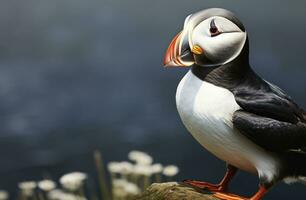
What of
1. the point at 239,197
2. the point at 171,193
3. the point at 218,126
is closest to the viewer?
the point at 218,126

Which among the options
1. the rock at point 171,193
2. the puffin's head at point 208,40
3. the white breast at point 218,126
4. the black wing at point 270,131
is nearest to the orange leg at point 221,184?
the rock at point 171,193

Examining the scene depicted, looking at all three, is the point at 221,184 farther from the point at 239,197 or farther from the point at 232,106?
the point at 232,106

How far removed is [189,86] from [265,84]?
1.84 feet

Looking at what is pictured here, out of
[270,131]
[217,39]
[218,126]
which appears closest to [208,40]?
[217,39]

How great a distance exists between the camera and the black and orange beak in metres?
6.12

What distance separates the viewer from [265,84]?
6305 millimetres

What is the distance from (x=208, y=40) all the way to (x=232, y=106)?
49 centimetres

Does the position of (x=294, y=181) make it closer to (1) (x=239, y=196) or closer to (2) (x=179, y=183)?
(1) (x=239, y=196)

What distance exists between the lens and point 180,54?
20.1ft

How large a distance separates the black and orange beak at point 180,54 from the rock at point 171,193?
3.18ft

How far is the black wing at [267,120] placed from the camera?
6051mm

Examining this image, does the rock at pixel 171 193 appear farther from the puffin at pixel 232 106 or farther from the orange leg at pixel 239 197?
the puffin at pixel 232 106

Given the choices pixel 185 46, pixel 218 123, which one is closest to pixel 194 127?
pixel 218 123

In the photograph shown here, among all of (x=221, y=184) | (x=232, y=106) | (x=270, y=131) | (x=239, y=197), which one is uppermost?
(x=232, y=106)
